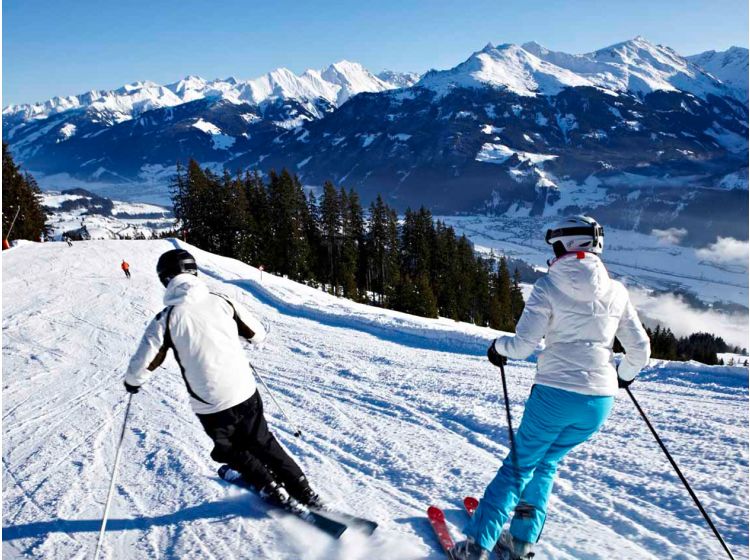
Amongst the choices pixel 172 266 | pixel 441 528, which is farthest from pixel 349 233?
pixel 441 528

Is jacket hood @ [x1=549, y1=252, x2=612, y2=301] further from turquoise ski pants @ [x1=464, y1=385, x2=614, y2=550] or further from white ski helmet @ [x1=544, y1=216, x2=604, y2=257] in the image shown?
turquoise ski pants @ [x1=464, y1=385, x2=614, y2=550]

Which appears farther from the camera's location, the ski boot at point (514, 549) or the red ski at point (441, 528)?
the red ski at point (441, 528)

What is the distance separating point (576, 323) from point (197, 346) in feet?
9.31

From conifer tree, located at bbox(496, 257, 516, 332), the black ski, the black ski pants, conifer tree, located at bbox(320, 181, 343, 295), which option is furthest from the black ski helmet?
conifer tree, located at bbox(496, 257, 516, 332)

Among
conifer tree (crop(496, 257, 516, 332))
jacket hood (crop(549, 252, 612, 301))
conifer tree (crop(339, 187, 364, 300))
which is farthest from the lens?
conifer tree (crop(496, 257, 516, 332))

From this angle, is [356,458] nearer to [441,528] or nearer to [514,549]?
A: [441,528]

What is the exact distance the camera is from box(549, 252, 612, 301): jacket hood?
3.08 m

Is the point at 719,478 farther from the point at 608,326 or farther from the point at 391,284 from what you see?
the point at 391,284

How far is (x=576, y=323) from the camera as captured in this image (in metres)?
3.17

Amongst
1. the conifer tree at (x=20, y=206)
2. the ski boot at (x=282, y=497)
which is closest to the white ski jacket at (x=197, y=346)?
the ski boot at (x=282, y=497)

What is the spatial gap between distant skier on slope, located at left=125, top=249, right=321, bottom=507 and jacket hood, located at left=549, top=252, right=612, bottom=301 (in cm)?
259

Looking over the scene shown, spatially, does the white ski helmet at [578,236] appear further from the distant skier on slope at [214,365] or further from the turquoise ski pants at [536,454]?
the distant skier on slope at [214,365]

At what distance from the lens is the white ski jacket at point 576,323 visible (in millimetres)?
3109

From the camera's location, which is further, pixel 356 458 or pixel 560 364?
pixel 356 458
